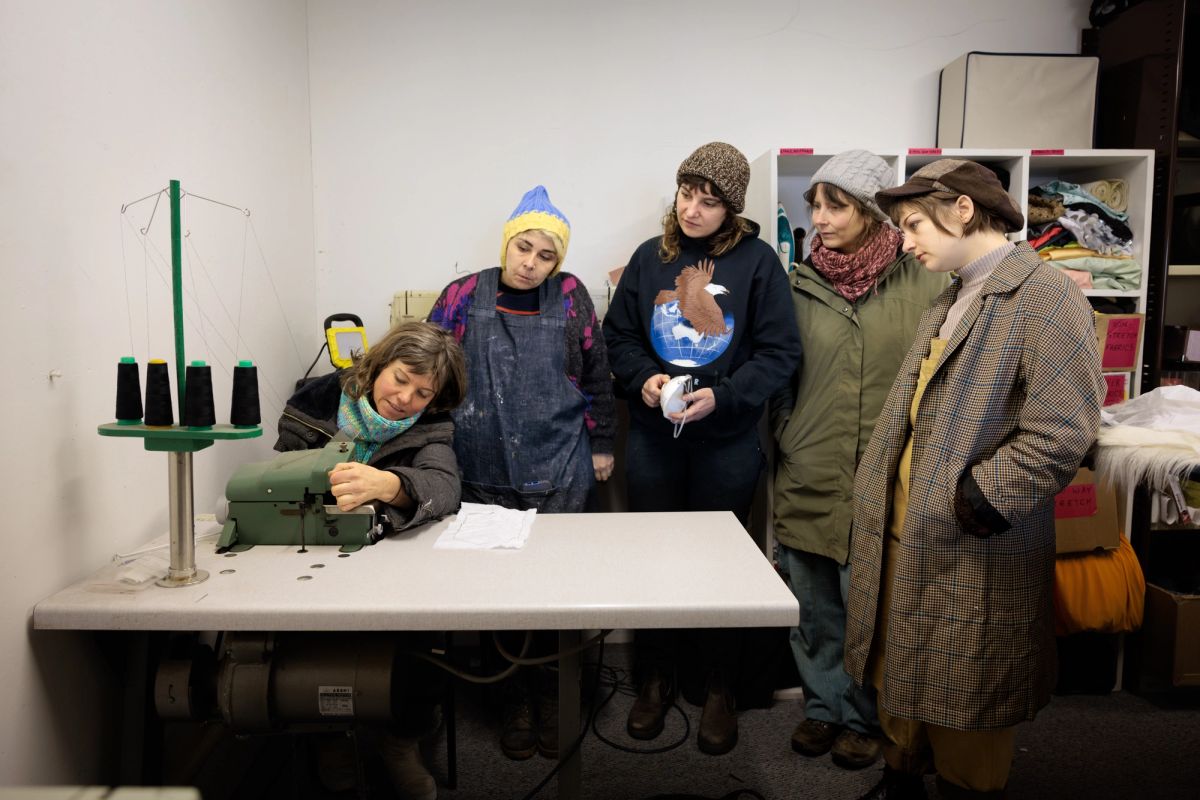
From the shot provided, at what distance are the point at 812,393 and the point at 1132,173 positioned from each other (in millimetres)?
1418

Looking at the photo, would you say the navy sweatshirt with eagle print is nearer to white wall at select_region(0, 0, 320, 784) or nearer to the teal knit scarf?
the teal knit scarf

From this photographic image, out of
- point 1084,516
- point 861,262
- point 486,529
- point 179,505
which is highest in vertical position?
point 861,262

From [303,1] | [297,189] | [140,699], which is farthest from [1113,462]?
[303,1]

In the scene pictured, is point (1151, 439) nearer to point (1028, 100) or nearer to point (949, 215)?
point (949, 215)

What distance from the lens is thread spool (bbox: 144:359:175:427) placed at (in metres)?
1.26

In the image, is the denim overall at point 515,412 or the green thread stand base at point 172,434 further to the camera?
the denim overall at point 515,412

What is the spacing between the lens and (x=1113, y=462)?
1.44 meters

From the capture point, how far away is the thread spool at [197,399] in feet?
A: 4.18

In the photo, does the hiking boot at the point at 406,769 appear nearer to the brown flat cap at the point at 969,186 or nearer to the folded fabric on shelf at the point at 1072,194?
the brown flat cap at the point at 969,186

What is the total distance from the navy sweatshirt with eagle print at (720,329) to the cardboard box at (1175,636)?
1509 mm

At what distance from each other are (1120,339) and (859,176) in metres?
1.15

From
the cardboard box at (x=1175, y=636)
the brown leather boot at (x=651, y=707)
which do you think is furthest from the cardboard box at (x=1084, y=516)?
the brown leather boot at (x=651, y=707)

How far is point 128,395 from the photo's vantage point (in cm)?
129

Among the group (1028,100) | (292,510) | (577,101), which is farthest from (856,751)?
(577,101)
